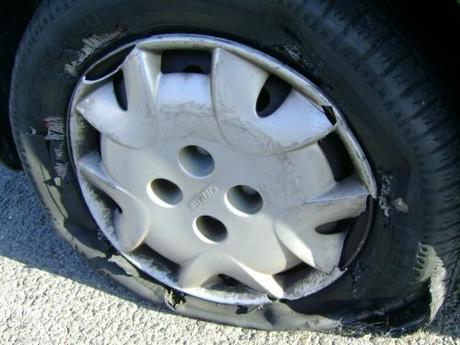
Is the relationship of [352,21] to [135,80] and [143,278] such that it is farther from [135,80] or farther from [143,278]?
[143,278]

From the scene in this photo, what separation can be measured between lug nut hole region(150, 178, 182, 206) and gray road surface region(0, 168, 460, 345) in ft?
1.57

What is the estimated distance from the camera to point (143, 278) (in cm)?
201

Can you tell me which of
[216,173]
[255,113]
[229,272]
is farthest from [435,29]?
[229,272]

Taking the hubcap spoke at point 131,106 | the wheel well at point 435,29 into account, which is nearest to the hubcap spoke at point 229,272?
the hubcap spoke at point 131,106

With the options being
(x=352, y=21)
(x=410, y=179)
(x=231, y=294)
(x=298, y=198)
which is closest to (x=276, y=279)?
(x=231, y=294)

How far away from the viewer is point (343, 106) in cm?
141

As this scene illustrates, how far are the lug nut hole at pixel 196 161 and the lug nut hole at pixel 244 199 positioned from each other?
3.2 inches

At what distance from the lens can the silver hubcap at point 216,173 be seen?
146 centimetres

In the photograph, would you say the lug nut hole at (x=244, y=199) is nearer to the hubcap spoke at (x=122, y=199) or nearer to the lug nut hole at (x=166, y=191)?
the lug nut hole at (x=166, y=191)

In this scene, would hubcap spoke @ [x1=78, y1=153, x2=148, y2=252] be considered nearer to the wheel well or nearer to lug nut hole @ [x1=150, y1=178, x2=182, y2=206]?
lug nut hole @ [x1=150, y1=178, x2=182, y2=206]

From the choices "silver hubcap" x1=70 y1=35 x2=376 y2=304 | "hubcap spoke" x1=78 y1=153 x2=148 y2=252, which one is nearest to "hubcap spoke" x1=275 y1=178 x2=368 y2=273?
"silver hubcap" x1=70 y1=35 x2=376 y2=304

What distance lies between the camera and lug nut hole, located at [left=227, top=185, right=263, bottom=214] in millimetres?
1632

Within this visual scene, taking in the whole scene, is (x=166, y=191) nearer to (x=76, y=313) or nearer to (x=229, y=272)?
(x=229, y=272)

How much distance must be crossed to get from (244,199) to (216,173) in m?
0.11
